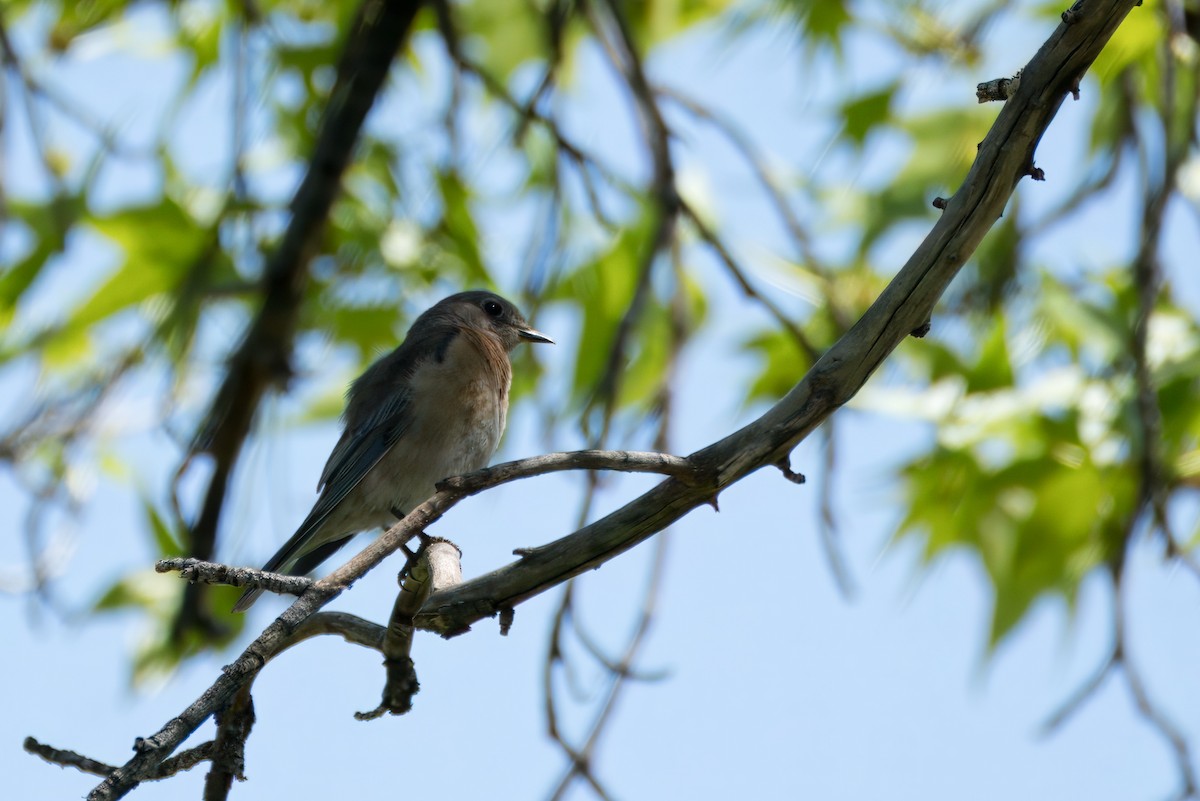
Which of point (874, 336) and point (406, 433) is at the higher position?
point (406, 433)

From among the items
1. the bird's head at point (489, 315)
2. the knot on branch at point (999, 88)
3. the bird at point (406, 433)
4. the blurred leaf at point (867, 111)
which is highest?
the bird's head at point (489, 315)

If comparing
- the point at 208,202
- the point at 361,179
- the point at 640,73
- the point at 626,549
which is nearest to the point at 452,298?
the point at 361,179


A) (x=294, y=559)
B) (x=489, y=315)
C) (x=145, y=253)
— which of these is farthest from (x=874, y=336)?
(x=489, y=315)

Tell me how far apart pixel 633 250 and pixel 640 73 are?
3.43 feet

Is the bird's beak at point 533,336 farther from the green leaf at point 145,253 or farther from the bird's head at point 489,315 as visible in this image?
the green leaf at point 145,253

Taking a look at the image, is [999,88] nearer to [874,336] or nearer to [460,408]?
[874,336]

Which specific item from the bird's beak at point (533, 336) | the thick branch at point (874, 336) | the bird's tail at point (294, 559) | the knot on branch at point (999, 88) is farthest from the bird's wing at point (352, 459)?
the knot on branch at point (999, 88)

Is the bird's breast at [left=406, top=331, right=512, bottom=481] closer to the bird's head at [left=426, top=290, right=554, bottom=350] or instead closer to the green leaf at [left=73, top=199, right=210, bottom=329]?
the bird's head at [left=426, top=290, right=554, bottom=350]

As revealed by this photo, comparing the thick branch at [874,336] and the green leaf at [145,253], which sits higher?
the green leaf at [145,253]

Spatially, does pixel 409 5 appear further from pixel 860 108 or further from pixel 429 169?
pixel 860 108

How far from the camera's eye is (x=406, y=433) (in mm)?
5828

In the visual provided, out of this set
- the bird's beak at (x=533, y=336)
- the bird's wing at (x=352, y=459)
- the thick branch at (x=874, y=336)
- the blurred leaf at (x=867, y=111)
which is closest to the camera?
the thick branch at (x=874, y=336)

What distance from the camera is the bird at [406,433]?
18.5ft

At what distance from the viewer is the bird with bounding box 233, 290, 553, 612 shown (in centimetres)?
563
